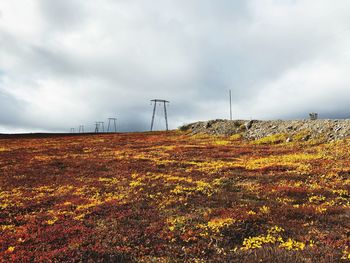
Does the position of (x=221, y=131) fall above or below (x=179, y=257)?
above

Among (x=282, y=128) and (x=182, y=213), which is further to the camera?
(x=282, y=128)

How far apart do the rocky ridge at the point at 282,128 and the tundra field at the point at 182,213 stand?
1267 centimetres

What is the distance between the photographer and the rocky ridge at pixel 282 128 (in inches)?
1703

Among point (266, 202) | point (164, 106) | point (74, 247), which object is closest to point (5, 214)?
point (74, 247)

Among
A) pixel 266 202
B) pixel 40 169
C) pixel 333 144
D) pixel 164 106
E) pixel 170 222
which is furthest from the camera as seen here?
pixel 164 106

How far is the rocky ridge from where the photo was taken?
142 ft

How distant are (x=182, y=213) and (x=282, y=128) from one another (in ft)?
142

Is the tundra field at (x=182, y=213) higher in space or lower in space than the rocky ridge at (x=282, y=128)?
lower

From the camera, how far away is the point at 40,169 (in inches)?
1352

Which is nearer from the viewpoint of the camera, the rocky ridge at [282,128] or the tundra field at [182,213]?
the tundra field at [182,213]

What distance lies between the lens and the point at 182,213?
1670cm

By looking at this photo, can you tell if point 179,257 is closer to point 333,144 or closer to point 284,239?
point 284,239

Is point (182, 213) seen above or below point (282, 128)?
below

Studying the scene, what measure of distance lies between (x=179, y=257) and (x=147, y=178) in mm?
15923
